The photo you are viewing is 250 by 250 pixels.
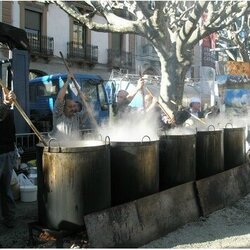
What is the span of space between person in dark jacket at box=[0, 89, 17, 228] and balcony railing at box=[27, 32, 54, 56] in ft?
64.9

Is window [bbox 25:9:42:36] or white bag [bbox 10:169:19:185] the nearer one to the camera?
white bag [bbox 10:169:19:185]

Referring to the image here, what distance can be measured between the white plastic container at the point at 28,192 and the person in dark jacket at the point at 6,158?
1060 millimetres

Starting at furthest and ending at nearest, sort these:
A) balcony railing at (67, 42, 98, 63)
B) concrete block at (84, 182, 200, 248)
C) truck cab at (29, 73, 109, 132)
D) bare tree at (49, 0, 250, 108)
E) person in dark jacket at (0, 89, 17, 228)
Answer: balcony railing at (67, 42, 98, 63) < truck cab at (29, 73, 109, 132) < bare tree at (49, 0, 250, 108) < person in dark jacket at (0, 89, 17, 228) < concrete block at (84, 182, 200, 248)

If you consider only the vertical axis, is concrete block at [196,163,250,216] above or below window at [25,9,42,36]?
below

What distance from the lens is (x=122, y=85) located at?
1434cm

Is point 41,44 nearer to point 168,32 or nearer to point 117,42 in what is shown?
point 117,42

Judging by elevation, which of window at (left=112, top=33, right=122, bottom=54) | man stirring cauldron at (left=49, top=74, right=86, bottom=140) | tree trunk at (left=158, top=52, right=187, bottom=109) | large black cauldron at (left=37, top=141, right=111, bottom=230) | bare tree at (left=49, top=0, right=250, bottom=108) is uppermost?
window at (left=112, top=33, right=122, bottom=54)

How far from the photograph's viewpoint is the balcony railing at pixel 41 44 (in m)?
24.5

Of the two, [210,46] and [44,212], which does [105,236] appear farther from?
[210,46]

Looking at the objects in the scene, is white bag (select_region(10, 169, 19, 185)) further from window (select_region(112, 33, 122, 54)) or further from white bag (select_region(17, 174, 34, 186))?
window (select_region(112, 33, 122, 54))

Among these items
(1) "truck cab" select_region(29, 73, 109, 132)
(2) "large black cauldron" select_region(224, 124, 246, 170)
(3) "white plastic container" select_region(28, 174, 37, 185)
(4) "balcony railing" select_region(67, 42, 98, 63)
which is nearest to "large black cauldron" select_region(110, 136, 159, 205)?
(3) "white plastic container" select_region(28, 174, 37, 185)

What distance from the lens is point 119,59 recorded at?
29781mm

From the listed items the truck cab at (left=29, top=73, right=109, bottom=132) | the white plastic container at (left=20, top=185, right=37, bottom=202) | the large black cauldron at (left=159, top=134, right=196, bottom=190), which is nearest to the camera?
the large black cauldron at (left=159, top=134, right=196, bottom=190)

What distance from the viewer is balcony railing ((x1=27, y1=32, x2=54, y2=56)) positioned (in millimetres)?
→ 24547
